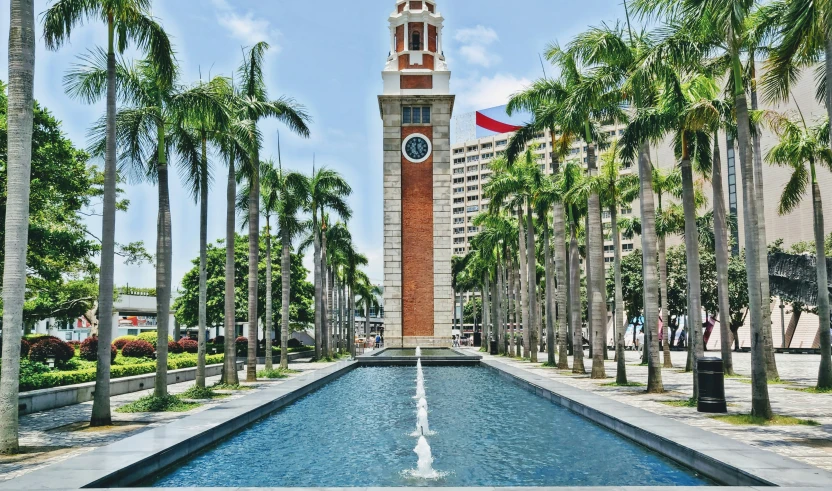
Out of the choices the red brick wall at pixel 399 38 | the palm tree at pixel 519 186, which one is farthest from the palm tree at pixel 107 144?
the red brick wall at pixel 399 38

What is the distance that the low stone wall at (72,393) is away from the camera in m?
16.7

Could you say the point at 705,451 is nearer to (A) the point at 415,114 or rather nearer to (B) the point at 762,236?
(B) the point at 762,236

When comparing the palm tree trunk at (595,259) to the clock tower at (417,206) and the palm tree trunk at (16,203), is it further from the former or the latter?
the clock tower at (417,206)

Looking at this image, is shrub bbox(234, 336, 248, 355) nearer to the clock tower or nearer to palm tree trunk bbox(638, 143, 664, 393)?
the clock tower

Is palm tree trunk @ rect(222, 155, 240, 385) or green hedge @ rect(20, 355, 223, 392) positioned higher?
palm tree trunk @ rect(222, 155, 240, 385)

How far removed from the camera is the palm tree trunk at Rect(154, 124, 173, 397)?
17281 millimetres

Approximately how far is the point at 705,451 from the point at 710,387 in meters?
5.51

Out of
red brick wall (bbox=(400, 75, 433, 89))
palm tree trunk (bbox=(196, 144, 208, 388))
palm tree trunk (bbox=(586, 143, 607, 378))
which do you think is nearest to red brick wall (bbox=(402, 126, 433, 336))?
red brick wall (bbox=(400, 75, 433, 89))

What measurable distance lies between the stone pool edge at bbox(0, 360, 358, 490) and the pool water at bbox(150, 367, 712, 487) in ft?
0.80

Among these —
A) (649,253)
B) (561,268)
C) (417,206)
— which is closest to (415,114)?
(417,206)

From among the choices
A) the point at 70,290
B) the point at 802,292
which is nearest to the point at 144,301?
the point at 70,290

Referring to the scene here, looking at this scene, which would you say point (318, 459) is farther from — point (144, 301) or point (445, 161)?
point (144, 301)

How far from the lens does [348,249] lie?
50.7 metres

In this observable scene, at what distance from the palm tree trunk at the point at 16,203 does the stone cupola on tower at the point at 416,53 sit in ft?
154
